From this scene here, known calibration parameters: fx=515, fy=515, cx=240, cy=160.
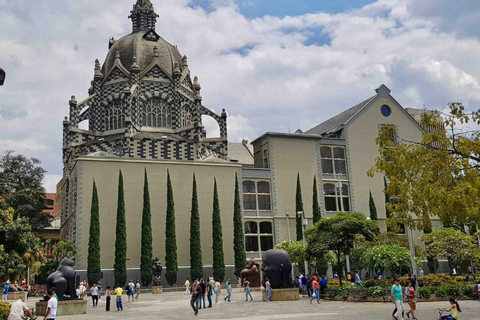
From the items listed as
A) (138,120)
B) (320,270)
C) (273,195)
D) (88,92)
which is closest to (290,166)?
(273,195)

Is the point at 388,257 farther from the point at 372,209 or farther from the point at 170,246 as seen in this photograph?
the point at 372,209

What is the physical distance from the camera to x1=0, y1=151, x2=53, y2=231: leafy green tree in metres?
69.7

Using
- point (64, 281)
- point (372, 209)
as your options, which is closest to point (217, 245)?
point (372, 209)

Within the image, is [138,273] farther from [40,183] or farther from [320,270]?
[40,183]

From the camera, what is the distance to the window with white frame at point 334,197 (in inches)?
2421

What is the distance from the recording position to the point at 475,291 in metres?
27.8

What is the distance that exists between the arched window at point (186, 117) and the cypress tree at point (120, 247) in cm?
1888

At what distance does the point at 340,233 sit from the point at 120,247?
2464 centimetres

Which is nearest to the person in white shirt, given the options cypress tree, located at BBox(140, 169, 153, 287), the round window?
cypress tree, located at BBox(140, 169, 153, 287)

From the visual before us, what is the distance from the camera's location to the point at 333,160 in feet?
206

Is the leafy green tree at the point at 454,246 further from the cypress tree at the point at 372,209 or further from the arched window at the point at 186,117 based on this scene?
the arched window at the point at 186,117

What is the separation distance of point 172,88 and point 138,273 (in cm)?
2731

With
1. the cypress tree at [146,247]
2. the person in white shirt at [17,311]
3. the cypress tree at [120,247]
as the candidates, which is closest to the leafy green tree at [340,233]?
the cypress tree at [146,247]

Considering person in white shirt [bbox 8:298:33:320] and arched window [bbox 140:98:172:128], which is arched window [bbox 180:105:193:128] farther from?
person in white shirt [bbox 8:298:33:320]
